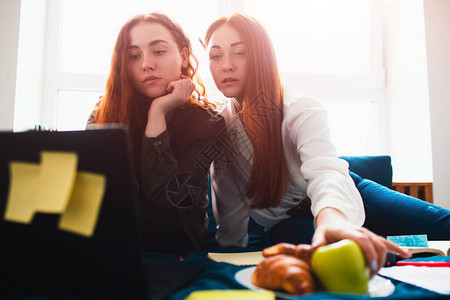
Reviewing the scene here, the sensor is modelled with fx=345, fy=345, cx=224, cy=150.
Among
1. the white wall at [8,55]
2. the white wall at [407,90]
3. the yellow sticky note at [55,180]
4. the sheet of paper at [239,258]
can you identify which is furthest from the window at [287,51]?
the yellow sticky note at [55,180]

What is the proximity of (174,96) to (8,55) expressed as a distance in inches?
56.9

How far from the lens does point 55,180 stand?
0.46m

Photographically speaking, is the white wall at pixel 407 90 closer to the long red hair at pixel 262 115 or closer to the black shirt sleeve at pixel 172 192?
the long red hair at pixel 262 115

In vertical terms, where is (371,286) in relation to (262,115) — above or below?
below

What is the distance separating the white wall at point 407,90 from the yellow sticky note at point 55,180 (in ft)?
8.04

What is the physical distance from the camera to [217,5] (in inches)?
100

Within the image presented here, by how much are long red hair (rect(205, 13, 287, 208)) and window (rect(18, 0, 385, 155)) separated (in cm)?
133

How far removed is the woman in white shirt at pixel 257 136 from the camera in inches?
42.1

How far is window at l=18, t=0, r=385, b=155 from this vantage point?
235 centimetres

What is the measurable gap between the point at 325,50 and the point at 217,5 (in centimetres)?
92

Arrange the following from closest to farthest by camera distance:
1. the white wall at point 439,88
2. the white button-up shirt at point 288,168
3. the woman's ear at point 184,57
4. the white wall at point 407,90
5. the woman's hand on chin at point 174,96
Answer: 1. the white button-up shirt at point 288,168
2. the woman's hand on chin at point 174,96
3. the woman's ear at point 184,57
4. the white wall at point 439,88
5. the white wall at point 407,90

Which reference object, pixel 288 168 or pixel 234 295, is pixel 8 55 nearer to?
pixel 288 168

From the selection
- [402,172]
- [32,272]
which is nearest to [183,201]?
[32,272]

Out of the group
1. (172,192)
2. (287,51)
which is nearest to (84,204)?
(172,192)
